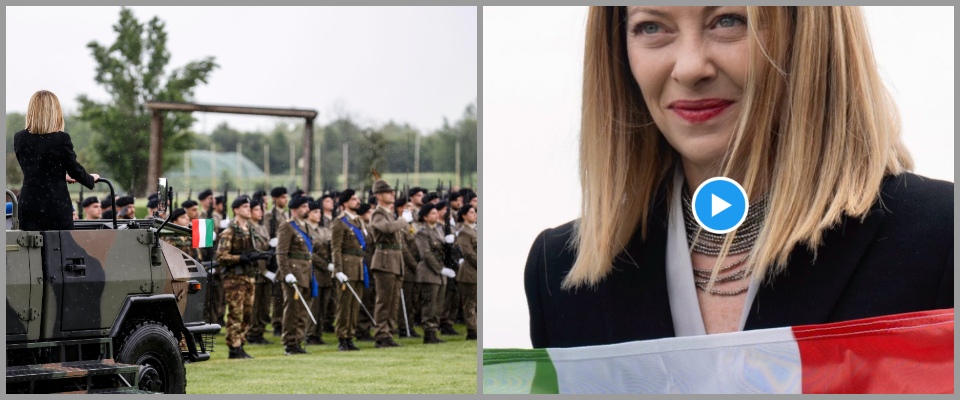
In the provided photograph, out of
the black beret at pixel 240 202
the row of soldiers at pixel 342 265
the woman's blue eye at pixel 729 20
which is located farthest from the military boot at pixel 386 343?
the woman's blue eye at pixel 729 20

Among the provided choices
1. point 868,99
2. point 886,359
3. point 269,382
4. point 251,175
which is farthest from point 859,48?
point 251,175

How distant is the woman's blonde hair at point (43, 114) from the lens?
865 centimetres

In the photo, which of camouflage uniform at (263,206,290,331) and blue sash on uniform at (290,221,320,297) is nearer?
blue sash on uniform at (290,221,320,297)

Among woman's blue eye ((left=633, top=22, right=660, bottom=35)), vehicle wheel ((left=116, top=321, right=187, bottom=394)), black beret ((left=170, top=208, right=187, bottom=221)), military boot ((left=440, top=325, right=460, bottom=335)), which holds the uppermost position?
woman's blue eye ((left=633, top=22, right=660, bottom=35))

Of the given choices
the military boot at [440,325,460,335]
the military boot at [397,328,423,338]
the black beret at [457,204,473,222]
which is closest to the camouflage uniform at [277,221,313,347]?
the military boot at [397,328,423,338]

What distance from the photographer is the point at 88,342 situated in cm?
884

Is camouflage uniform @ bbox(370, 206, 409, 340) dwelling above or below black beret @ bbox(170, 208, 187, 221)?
below

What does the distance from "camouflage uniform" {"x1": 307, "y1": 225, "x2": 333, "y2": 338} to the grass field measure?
0.20 meters

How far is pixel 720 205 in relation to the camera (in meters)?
7.63

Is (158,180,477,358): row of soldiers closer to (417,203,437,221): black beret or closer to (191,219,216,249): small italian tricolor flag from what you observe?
(417,203,437,221): black beret

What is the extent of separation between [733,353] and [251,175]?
292 inches

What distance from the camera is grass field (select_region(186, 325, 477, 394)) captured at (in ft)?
35.1

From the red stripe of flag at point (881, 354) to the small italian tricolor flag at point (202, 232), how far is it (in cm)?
365

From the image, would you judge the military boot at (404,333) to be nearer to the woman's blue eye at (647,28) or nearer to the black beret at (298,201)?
the black beret at (298,201)
